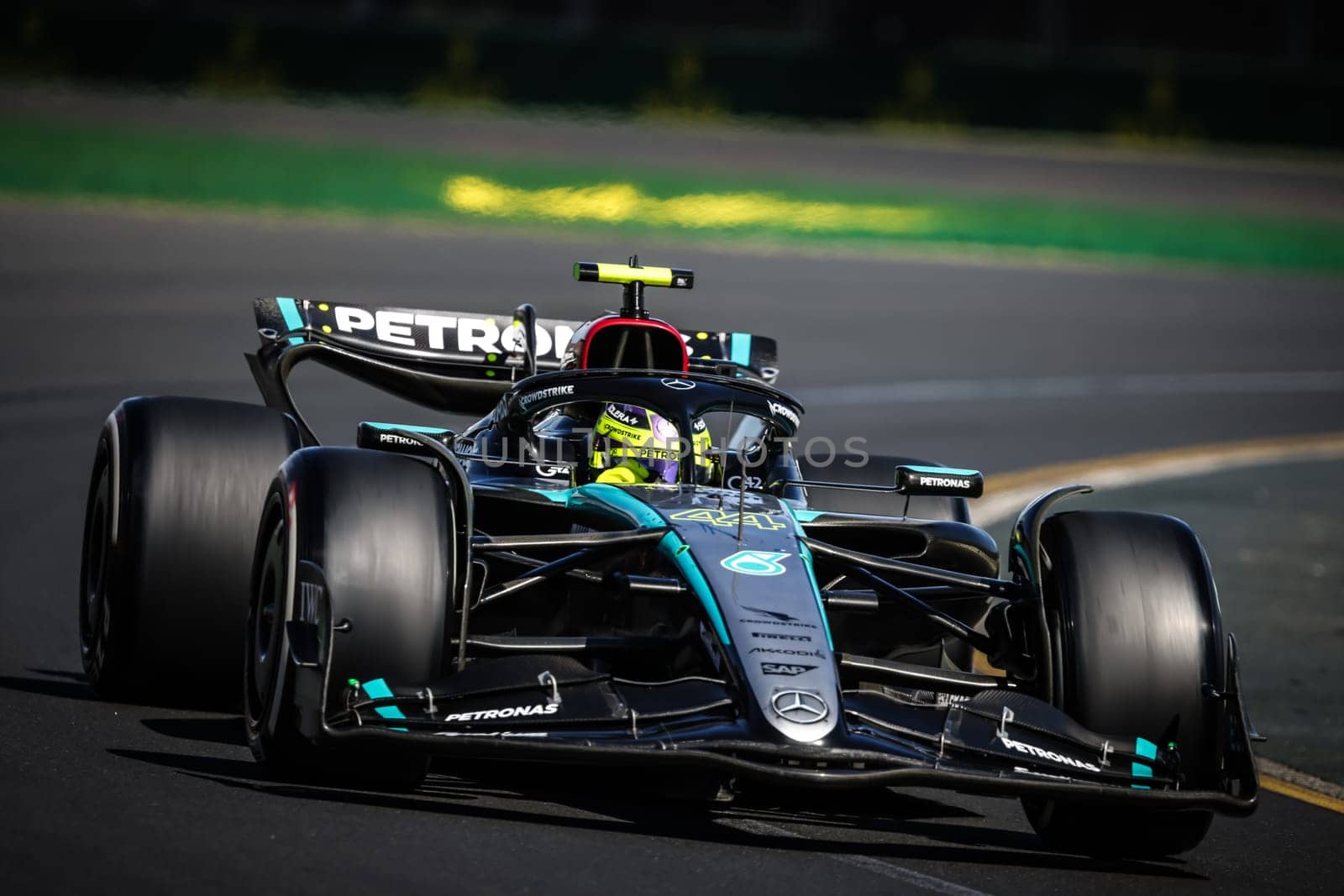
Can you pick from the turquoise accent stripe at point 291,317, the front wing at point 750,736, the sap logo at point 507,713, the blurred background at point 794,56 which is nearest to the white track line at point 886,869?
the front wing at point 750,736

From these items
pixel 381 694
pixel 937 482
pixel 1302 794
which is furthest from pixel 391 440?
pixel 1302 794

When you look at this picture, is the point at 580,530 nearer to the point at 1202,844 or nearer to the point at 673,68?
the point at 1202,844

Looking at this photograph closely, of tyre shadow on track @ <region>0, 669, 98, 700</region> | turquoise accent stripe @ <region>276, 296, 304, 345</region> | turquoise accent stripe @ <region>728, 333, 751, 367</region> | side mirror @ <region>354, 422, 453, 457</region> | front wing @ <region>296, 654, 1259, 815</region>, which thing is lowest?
tyre shadow on track @ <region>0, 669, 98, 700</region>

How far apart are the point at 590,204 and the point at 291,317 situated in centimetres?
1887

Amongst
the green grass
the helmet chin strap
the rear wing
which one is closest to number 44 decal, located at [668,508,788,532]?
the helmet chin strap

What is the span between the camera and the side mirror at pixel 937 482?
845cm

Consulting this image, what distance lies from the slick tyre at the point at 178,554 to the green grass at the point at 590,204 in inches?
767

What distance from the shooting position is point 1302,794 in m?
9.16

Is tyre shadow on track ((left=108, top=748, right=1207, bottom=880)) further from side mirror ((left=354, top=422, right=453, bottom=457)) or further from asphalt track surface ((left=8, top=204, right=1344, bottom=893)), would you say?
side mirror ((left=354, top=422, right=453, bottom=457))

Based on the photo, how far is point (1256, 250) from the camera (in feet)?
107

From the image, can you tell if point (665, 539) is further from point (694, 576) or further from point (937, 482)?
point (937, 482)

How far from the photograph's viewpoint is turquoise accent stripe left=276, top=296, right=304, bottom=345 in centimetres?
1116

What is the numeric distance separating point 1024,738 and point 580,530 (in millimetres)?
2263

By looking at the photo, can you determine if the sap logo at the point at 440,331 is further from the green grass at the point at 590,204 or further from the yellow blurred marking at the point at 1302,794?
the green grass at the point at 590,204
